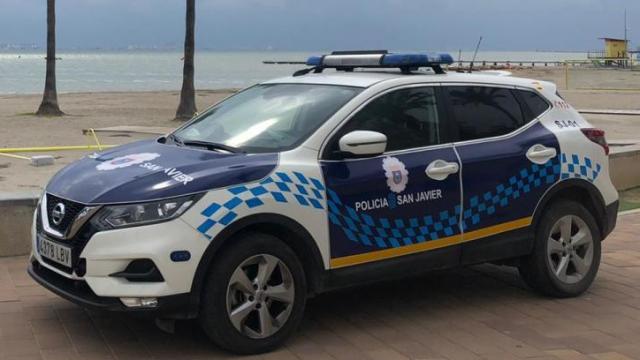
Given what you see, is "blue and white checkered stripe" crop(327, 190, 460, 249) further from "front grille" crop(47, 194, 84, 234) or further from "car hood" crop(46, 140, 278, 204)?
"front grille" crop(47, 194, 84, 234)

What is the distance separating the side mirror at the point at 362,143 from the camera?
4676 mm

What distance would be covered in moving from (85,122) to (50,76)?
357cm

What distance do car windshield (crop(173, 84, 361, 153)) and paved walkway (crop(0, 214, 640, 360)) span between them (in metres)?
1.20

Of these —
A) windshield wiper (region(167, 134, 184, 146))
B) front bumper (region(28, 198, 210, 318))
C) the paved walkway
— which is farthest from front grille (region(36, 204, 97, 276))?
windshield wiper (region(167, 134, 184, 146))

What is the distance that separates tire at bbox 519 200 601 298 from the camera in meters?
5.64

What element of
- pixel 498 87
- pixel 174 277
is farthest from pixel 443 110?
pixel 174 277

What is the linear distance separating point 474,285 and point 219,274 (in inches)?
100

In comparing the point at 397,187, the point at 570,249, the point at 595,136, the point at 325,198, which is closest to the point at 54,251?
the point at 325,198

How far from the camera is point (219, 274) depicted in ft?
14.3

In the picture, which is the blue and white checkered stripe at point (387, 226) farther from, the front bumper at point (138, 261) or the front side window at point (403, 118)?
the front bumper at point (138, 261)

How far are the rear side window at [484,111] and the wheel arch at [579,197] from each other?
1.76 ft

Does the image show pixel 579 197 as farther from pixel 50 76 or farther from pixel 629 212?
pixel 50 76

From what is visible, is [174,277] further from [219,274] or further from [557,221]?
[557,221]

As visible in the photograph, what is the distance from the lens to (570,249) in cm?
583
